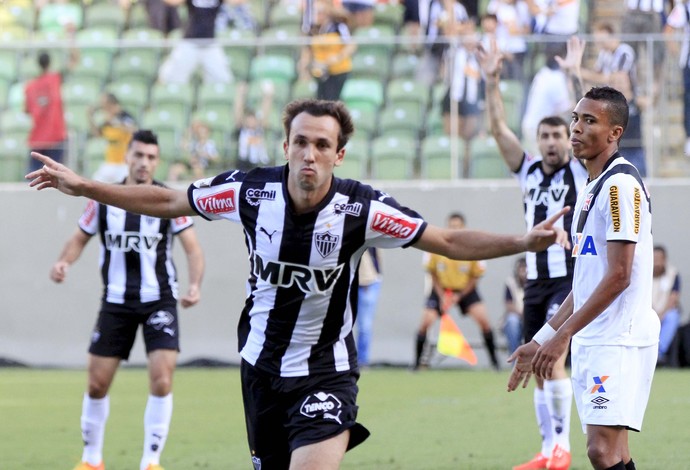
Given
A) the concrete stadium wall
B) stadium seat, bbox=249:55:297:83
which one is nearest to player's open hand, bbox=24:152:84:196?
the concrete stadium wall


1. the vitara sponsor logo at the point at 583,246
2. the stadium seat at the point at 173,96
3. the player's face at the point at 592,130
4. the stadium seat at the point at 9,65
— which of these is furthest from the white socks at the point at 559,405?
the stadium seat at the point at 9,65

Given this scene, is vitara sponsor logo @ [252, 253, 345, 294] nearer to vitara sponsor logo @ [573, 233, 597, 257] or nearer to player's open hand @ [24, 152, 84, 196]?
player's open hand @ [24, 152, 84, 196]

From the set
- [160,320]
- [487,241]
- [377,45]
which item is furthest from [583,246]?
[377,45]

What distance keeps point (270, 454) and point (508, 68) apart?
11.8m

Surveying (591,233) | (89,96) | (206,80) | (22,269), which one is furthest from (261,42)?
(591,233)

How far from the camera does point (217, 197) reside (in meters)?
5.54

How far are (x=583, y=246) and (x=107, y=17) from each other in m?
16.6

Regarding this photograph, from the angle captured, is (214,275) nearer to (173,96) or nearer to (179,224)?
(173,96)

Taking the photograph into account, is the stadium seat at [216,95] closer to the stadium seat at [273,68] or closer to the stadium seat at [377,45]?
the stadium seat at [273,68]

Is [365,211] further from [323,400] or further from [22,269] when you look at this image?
[22,269]

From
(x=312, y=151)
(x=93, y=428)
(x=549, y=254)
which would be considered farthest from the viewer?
(x=549, y=254)

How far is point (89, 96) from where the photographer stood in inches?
728

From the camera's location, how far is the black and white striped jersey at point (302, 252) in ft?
17.7

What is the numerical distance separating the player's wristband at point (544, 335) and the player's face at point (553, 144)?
3.02 m
